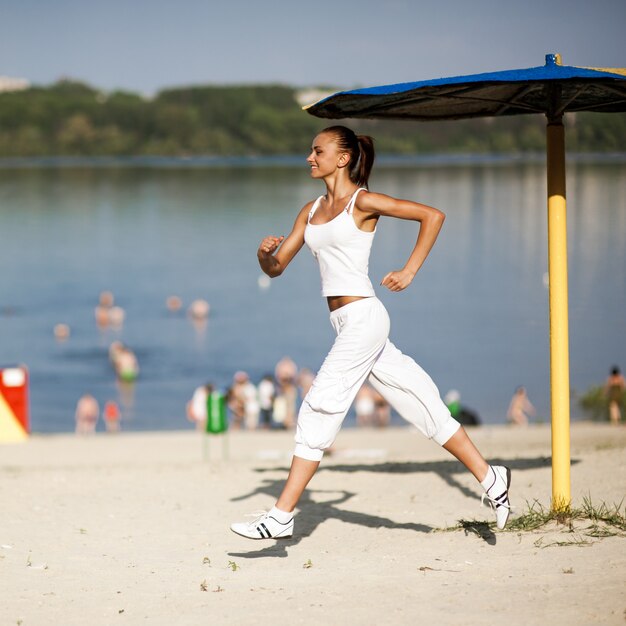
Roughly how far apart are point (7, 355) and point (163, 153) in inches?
5062

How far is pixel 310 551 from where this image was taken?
5973 millimetres

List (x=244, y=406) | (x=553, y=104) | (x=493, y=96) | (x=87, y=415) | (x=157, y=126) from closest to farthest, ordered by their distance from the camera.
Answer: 1. (x=553, y=104)
2. (x=493, y=96)
3. (x=244, y=406)
4. (x=87, y=415)
5. (x=157, y=126)

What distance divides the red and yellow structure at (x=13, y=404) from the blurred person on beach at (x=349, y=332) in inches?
250

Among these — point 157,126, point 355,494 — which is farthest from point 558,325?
point 157,126

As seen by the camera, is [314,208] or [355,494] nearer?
[314,208]

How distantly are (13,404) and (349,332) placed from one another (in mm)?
7026

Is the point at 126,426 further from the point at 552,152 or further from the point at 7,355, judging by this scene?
the point at 552,152

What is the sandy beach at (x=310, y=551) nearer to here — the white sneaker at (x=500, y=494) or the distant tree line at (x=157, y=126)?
the white sneaker at (x=500, y=494)

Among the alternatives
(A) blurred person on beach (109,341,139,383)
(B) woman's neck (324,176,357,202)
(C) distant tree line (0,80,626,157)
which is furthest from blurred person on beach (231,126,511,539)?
(C) distant tree line (0,80,626,157)

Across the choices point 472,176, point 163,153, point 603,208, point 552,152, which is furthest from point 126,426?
point 472,176

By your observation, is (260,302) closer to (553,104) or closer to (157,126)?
(553,104)

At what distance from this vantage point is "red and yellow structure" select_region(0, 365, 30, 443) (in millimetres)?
11320

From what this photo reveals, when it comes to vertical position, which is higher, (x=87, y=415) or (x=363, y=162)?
(x=363, y=162)

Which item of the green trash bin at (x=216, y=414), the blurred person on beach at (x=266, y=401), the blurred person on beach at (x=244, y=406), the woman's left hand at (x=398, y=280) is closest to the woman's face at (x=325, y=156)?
the woman's left hand at (x=398, y=280)
